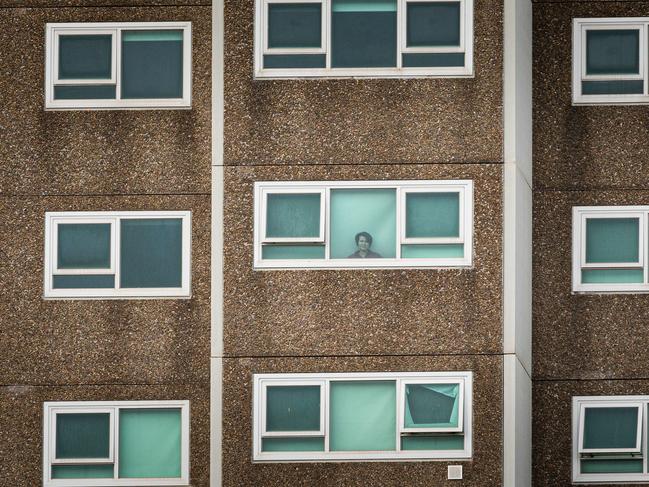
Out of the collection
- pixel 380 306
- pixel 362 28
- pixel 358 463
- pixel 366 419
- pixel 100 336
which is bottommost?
pixel 358 463

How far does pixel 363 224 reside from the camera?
27.6ft

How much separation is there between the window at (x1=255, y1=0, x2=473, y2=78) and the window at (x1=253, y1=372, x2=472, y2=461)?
3.26 m

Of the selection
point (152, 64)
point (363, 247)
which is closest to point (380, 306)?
point (363, 247)

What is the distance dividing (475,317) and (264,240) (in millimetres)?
2352

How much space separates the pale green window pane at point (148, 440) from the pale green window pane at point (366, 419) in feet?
5.56

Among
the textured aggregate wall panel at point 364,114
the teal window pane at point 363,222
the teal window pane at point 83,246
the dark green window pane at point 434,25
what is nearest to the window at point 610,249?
the textured aggregate wall panel at point 364,114

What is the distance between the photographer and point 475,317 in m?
8.23

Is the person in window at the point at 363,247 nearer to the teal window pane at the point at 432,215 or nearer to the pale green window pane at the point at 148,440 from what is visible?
the teal window pane at the point at 432,215

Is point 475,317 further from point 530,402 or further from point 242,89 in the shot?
point 242,89

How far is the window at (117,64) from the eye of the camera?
8531 mm

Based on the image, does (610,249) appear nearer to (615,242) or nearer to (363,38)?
(615,242)

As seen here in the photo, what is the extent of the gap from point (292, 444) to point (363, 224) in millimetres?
2450

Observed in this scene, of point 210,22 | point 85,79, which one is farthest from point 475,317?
point 85,79

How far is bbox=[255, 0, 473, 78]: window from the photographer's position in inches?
331
